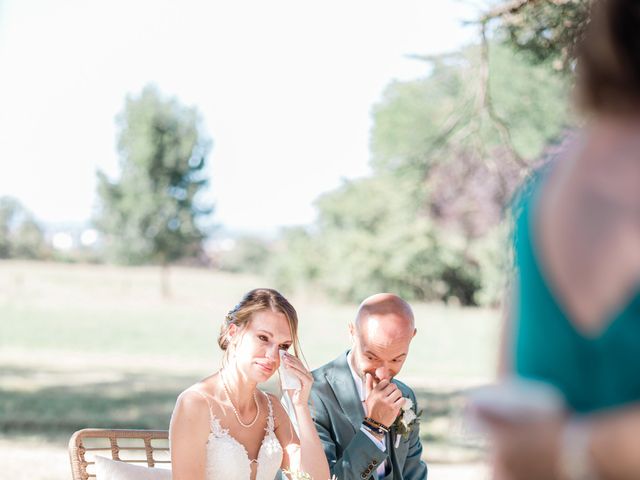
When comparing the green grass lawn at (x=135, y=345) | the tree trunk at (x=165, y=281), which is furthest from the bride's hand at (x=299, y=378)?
the tree trunk at (x=165, y=281)

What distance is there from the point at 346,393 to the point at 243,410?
436 millimetres

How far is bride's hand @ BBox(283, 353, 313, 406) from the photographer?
12.3 ft

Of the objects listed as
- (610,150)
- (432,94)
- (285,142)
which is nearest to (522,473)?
(610,150)

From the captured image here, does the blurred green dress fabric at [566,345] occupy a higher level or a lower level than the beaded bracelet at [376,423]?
higher

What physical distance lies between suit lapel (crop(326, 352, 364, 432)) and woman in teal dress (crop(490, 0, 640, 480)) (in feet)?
9.67

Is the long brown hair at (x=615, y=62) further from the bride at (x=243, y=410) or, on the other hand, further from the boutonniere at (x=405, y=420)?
the boutonniere at (x=405, y=420)

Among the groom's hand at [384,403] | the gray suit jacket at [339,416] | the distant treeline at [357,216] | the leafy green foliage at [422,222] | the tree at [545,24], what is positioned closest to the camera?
the groom's hand at [384,403]

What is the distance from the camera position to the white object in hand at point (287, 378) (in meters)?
3.73

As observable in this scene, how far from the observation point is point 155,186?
42875mm

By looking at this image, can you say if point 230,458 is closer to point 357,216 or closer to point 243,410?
point 243,410

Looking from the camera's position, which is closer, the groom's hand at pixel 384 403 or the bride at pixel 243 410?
the bride at pixel 243 410

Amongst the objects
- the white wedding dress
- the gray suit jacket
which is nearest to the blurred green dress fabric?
the white wedding dress

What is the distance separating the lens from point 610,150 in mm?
1051

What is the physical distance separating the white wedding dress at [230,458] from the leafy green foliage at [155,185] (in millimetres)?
38666
